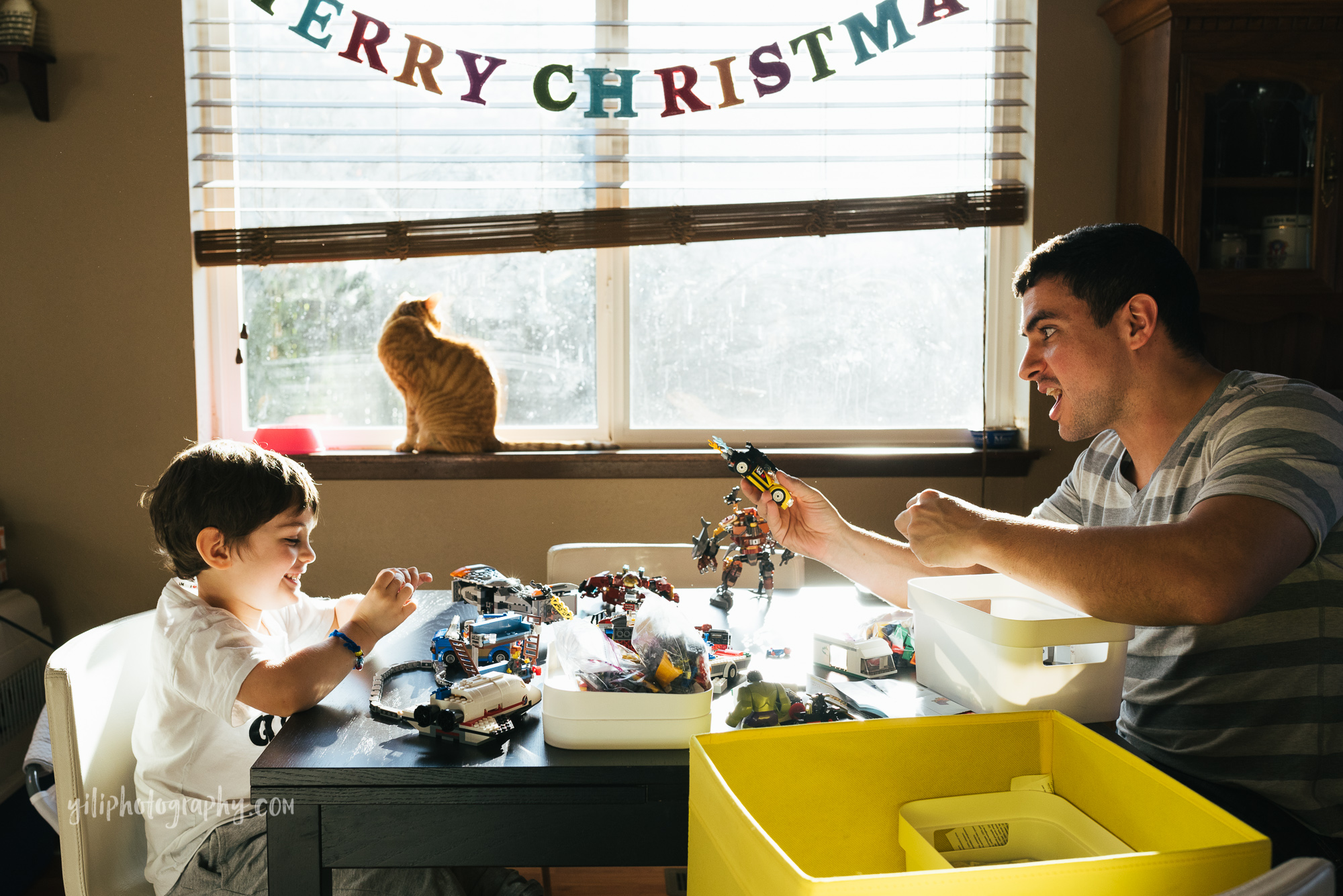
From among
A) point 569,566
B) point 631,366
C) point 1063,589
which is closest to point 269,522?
point 569,566

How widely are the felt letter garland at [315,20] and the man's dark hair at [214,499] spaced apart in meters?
1.51

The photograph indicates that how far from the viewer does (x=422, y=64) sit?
7.93ft

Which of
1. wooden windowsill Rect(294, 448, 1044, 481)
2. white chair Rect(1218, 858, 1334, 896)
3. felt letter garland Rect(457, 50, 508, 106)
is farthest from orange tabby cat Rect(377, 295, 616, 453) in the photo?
white chair Rect(1218, 858, 1334, 896)

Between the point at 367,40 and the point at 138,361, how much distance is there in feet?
3.48

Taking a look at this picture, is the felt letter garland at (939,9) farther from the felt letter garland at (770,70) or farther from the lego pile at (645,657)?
the lego pile at (645,657)

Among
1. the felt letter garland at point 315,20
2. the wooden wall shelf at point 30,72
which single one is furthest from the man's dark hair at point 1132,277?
the wooden wall shelf at point 30,72

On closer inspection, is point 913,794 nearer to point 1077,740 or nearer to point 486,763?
point 1077,740

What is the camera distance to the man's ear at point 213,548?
128cm

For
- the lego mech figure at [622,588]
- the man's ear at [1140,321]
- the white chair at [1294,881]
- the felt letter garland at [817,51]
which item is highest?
the felt letter garland at [817,51]

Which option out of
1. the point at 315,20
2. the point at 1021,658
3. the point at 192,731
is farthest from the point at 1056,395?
the point at 315,20

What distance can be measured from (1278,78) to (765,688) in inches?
83.4

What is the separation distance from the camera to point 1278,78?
85.4 inches

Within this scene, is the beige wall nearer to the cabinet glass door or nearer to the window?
the window

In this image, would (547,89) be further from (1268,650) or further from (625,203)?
(1268,650)
